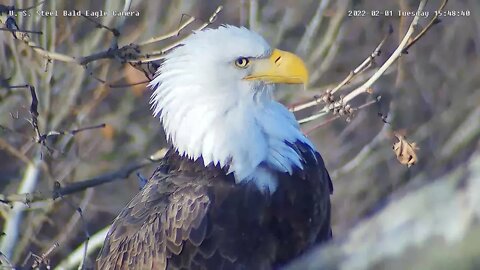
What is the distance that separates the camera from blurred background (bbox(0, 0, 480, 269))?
6.45m

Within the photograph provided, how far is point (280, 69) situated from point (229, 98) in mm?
273

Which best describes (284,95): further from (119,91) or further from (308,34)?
(119,91)

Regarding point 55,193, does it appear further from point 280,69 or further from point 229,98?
point 280,69

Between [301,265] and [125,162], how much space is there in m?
7.52

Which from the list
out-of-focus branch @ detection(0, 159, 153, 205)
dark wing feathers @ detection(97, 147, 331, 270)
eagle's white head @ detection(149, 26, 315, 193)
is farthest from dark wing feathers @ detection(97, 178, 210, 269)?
out-of-focus branch @ detection(0, 159, 153, 205)

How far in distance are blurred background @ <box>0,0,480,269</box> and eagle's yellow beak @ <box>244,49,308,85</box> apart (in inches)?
65.6

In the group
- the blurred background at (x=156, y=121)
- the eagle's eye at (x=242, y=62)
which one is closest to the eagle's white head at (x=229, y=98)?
the eagle's eye at (x=242, y=62)

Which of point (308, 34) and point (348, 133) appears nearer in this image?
point (308, 34)

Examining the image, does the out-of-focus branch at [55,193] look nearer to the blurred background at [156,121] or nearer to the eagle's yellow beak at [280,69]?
the blurred background at [156,121]

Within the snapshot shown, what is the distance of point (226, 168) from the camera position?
4148 mm

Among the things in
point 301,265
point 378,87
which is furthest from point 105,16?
point 301,265

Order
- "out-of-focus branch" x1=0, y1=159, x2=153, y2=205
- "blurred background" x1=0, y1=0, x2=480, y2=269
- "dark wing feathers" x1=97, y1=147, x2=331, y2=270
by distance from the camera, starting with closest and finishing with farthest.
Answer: "dark wing feathers" x1=97, y1=147, x2=331, y2=270 → "out-of-focus branch" x1=0, y1=159, x2=153, y2=205 → "blurred background" x1=0, y1=0, x2=480, y2=269

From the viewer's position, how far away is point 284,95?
289 inches

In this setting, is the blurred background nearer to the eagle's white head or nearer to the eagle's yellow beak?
the eagle's white head
